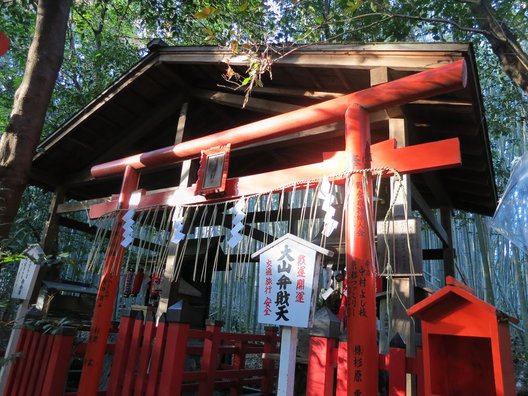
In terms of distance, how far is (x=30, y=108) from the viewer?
405 centimetres

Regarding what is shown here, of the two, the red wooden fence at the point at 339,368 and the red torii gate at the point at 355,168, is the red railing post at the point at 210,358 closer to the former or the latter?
the red torii gate at the point at 355,168

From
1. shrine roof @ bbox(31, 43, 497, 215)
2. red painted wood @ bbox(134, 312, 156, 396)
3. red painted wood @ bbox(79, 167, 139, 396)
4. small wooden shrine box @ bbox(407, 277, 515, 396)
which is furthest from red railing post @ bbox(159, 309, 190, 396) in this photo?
shrine roof @ bbox(31, 43, 497, 215)

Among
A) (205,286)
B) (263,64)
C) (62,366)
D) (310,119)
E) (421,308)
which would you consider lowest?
(62,366)

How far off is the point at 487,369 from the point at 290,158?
15.6ft

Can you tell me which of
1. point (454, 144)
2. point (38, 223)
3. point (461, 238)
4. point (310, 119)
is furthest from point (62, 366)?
point (461, 238)

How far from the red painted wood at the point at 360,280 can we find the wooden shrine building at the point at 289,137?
14cm

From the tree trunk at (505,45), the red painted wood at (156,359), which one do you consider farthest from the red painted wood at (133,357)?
the tree trunk at (505,45)

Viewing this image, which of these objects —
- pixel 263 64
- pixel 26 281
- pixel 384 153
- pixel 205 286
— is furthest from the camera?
pixel 205 286

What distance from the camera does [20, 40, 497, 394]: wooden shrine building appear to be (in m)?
3.21

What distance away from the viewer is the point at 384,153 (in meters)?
2.95

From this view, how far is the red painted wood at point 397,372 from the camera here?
2.59m

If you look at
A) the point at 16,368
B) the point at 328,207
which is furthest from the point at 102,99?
the point at 328,207

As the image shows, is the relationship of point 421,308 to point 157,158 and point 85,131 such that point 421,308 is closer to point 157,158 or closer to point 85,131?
point 157,158

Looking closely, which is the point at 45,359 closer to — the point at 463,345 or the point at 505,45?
the point at 463,345
